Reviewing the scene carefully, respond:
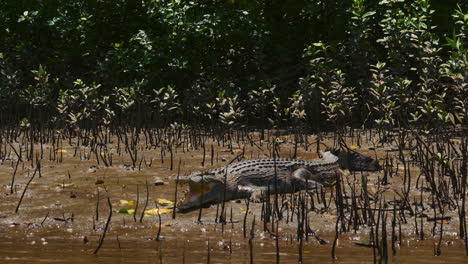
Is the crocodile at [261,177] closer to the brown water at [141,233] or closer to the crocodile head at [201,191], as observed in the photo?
the crocodile head at [201,191]

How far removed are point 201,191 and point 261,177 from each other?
48.5 inches

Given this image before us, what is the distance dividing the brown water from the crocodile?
16 cm

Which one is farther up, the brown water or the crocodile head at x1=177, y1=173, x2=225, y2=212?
the crocodile head at x1=177, y1=173, x2=225, y2=212

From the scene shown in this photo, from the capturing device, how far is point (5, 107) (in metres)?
14.9

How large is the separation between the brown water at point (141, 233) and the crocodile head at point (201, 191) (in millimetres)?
115

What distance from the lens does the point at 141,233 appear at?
598 centimetres

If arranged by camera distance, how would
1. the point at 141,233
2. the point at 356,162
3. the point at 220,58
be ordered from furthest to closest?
the point at 220,58, the point at 356,162, the point at 141,233

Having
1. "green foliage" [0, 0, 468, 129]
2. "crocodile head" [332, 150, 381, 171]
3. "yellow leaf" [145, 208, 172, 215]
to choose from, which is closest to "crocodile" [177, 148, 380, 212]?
"crocodile head" [332, 150, 381, 171]

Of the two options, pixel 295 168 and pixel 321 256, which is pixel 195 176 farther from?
pixel 321 256

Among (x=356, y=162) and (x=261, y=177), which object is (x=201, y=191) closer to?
(x=261, y=177)

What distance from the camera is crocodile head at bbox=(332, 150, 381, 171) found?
8.52 m

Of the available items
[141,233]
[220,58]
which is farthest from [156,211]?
[220,58]

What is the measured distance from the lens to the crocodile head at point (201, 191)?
22.3 feet

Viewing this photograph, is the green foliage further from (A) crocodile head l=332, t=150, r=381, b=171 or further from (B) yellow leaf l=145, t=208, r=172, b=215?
(B) yellow leaf l=145, t=208, r=172, b=215
